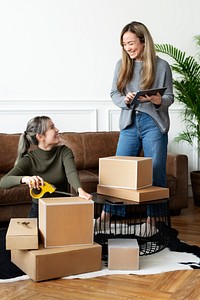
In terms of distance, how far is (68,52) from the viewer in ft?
17.0

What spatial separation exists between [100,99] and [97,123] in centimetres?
23

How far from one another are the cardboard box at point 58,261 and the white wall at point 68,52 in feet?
7.36

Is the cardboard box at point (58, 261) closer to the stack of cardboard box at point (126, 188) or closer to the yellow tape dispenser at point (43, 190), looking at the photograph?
the stack of cardboard box at point (126, 188)

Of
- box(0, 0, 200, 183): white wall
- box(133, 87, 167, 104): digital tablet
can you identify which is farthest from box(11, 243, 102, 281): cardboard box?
box(0, 0, 200, 183): white wall

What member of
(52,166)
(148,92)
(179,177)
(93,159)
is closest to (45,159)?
(52,166)

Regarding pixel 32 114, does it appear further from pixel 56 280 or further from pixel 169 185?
pixel 56 280

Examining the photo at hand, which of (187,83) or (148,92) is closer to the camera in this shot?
(148,92)

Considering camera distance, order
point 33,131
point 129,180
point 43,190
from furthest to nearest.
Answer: point 33,131 → point 129,180 → point 43,190

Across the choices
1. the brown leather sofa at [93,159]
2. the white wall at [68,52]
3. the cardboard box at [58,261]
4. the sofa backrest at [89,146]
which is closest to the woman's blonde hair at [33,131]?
the cardboard box at [58,261]

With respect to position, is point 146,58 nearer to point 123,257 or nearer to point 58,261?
point 123,257

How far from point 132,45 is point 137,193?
3.31ft

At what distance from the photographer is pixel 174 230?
4.07 metres

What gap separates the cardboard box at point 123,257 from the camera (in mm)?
3068

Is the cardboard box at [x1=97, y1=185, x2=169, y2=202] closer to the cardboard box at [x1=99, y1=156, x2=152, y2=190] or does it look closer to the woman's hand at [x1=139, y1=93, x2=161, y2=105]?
the cardboard box at [x1=99, y1=156, x2=152, y2=190]
